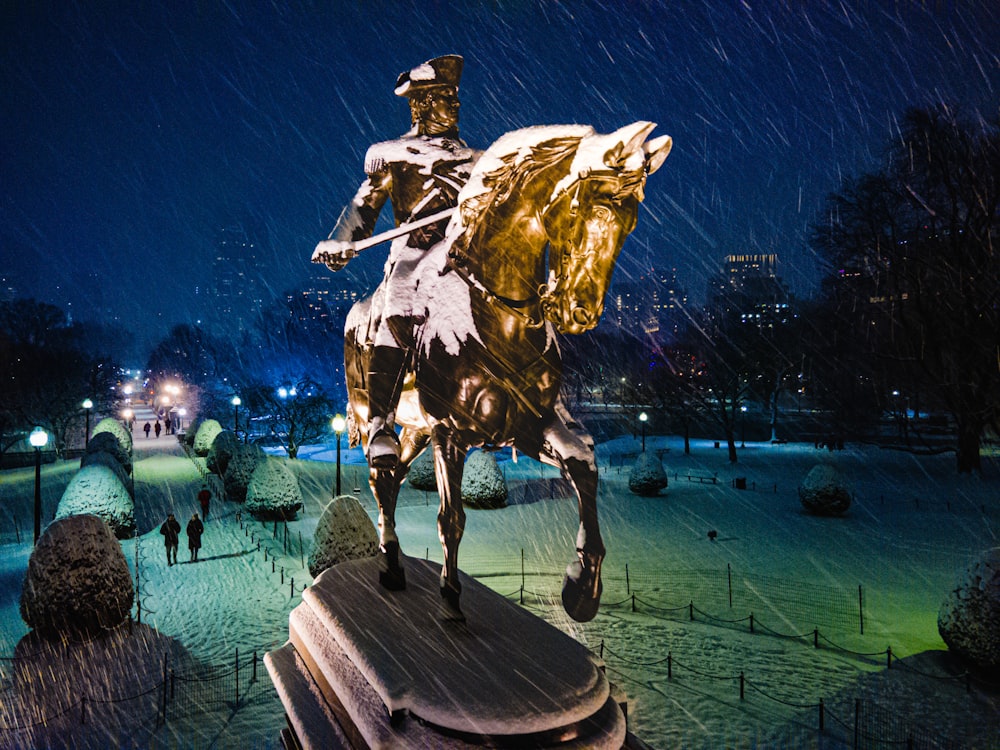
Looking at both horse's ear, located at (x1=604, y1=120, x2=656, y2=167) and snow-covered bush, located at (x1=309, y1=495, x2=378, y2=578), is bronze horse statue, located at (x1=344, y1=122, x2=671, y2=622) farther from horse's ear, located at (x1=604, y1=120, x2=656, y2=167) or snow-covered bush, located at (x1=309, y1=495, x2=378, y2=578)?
snow-covered bush, located at (x1=309, y1=495, x2=378, y2=578)

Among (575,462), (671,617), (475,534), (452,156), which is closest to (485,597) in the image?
(575,462)

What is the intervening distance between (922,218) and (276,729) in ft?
73.2

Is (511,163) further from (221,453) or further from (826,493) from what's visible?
(221,453)

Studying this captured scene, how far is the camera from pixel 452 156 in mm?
5629

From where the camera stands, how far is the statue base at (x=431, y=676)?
146 inches

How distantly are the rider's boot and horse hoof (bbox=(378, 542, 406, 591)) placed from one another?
0.84 metres

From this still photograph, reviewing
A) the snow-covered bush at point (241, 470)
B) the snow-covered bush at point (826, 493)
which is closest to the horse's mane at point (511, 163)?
the snow-covered bush at point (826, 493)

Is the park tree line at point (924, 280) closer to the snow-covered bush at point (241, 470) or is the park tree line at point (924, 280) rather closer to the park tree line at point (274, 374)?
the snow-covered bush at point (241, 470)

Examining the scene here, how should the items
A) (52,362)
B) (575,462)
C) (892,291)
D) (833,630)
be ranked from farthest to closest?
(52,362) < (892,291) < (833,630) < (575,462)

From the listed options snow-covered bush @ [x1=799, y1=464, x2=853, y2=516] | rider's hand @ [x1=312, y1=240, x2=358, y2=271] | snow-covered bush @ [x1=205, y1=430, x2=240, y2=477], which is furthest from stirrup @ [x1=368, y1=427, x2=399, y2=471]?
snow-covered bush @ [x1=205, y1=430, x2=240, y2=477]

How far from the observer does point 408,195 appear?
584cm

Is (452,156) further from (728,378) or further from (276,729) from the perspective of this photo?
(728,378)

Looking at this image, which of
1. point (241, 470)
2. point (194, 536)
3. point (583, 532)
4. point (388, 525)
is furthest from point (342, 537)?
point (241, 470)

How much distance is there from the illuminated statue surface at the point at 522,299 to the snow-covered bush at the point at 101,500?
1430 cm
